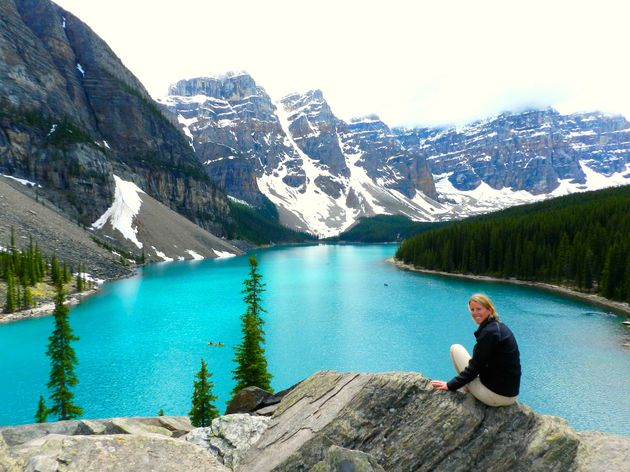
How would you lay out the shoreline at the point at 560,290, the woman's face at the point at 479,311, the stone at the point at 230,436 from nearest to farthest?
the woman's face at the point at 479,311 < the stone at the point at 230,436 < the shoreline at the point at 560,290

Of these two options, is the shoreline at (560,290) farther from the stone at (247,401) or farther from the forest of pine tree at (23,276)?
the forest of pine tree at (23,276)

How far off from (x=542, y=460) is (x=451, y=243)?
123 meters

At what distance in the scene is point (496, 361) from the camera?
750 centimetres

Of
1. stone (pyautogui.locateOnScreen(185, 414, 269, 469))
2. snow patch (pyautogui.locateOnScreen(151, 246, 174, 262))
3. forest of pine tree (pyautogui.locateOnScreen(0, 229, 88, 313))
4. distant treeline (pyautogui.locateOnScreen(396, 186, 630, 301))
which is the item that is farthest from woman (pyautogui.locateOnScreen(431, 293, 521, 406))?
snow patch (pyautogui.locateOnScreen(151, 246, 174, 262))

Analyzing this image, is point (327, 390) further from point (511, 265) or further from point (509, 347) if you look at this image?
point (511, 265)

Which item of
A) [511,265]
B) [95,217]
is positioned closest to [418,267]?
[511,265]

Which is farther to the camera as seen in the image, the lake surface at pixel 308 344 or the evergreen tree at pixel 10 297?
the evergreen tree at pixel 10 297

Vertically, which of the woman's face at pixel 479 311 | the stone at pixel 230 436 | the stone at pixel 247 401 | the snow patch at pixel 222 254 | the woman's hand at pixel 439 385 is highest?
the woman's face at pixel 479 311

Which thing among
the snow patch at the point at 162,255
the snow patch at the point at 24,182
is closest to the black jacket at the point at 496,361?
the snow patch at the point at 162,255

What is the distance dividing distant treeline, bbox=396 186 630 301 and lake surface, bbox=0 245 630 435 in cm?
1104

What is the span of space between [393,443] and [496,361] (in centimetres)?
264

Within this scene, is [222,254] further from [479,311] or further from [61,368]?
[479,311]

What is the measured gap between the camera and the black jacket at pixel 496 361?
740 centimetres

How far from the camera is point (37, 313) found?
63188mm
